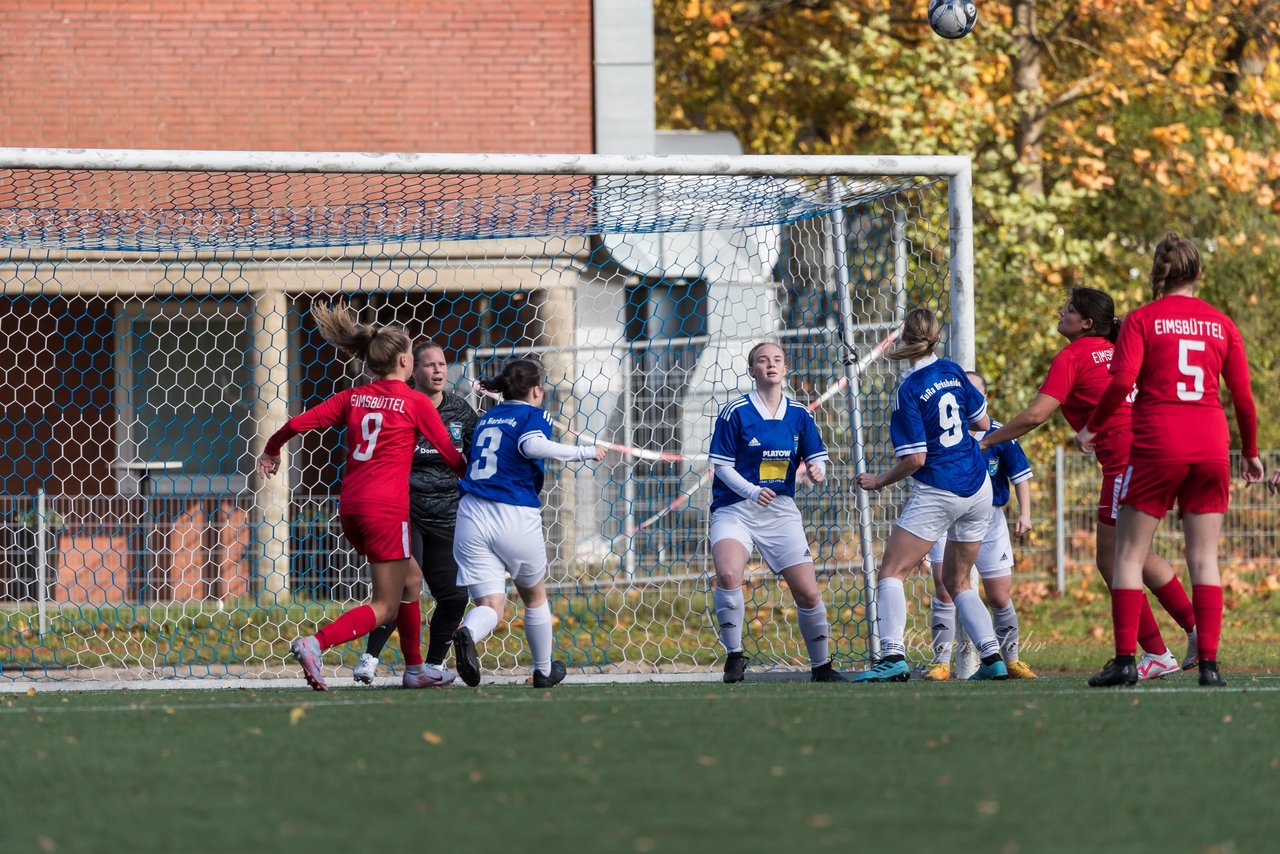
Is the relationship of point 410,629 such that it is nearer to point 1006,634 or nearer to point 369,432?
point 369,432

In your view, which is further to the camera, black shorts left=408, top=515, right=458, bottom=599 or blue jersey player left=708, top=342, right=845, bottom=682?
black shorts left=408, top=515, right=458, bottom=599

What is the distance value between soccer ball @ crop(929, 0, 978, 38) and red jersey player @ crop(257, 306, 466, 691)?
4.06 meters

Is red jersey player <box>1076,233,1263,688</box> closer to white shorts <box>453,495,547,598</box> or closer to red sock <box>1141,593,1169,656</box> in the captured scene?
red sock <box>1141,593,1169,656</box>

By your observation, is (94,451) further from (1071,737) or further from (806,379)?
(1071,737)

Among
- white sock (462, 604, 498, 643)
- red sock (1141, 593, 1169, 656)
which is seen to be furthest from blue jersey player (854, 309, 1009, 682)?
white sock (462, 604, 498, 643)

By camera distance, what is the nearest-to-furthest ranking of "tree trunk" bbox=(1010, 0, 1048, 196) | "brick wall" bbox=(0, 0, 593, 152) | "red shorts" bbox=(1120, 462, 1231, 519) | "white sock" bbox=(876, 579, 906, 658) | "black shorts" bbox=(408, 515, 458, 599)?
"red shorts" bbox=(1120, 462, 1231, 519), "white sock" bbox=(876, 579, 906, 658), "black shorts" bbox=(408, 515, 458, 599), "brick wall" bbox=(0, 0, 593, 152), "tree trunk" bbox=(1010, 0, 1048, 196)

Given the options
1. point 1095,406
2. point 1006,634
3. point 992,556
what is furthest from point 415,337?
point 1095,406

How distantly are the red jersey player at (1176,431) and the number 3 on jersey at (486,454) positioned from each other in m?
2.68

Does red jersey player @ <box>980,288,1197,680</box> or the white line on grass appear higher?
Answer: red jersey player @ <box>980,288,1197,680</box>

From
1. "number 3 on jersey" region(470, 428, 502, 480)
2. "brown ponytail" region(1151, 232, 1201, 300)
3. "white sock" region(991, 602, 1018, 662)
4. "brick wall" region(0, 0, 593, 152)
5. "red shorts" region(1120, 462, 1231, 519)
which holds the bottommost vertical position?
"white sock" region(991, 602, 1018, 662)

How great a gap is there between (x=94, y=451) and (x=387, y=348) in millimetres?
8534

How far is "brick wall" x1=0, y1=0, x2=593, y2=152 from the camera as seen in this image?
591 inches

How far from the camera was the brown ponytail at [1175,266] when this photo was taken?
6461mm

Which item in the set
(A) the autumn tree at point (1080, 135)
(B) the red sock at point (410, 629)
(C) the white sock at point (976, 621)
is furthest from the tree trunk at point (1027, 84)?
(B) the red sock at point (410, 629)
